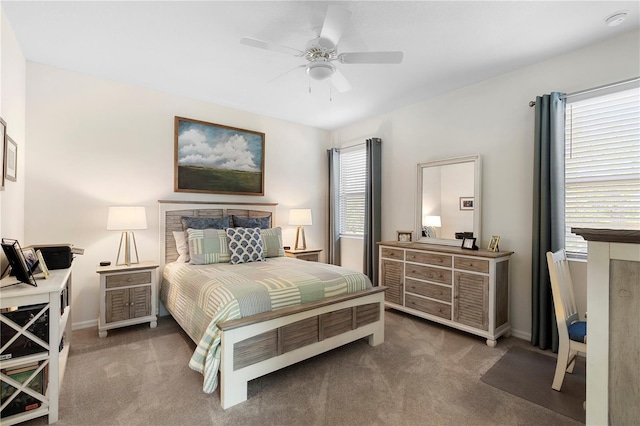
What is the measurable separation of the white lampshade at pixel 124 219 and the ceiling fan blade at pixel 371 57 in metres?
2.59

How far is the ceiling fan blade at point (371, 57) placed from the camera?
217 cm

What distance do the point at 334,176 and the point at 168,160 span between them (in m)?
2.56

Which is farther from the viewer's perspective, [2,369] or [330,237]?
[330,237]

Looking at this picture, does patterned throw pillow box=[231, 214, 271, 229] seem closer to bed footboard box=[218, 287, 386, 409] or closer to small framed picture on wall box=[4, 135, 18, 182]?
bed footboard box=[218, 287, 386, 409]

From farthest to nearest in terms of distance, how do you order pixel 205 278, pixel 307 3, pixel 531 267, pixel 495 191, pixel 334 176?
pixel 334 176, pixel 495 191, pixel 531 267, pixel 205 278, pixel 307 3

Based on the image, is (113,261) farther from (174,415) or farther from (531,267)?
(531,267)

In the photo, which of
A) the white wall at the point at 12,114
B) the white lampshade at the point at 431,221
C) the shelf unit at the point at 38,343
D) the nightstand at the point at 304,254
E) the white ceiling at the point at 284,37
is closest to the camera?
the shelf unit at the point at 38,343

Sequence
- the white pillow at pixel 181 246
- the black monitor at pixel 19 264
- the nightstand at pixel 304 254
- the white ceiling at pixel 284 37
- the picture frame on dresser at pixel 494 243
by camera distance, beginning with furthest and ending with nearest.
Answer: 1. the nightstand at pixel 304 254
2. the white pillow at pixel 181 246
3. the picture frame on dresser at pixel 494 243
4. the white ceiling at pixel 284 37
5. the black monitor at pixel 19 264

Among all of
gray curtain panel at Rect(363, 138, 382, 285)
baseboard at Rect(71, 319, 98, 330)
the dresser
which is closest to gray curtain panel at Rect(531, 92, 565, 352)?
the dresser

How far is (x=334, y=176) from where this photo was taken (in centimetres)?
510

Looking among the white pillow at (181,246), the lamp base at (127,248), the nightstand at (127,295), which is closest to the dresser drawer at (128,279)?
the nightstand at (127,295)

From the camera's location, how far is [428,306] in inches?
132

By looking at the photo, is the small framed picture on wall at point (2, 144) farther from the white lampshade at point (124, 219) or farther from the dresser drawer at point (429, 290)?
the dresser drawer at point (429, 290)

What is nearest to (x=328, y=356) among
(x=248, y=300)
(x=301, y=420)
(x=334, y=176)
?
(x=301, y=420)
